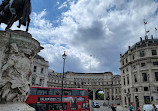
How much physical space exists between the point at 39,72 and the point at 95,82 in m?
42.5

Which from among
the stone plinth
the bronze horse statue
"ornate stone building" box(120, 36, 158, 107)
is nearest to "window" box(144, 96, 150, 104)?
"ornate stone building" box(120, 36, 158, 107)

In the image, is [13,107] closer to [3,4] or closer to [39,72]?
[3,4]

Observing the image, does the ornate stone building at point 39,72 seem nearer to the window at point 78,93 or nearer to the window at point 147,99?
the window at point 78,93

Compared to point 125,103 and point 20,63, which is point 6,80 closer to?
point 20,63

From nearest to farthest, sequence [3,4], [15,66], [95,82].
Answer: [15,66] → [3,4] → [95,82]

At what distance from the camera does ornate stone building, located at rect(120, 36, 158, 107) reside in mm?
31698

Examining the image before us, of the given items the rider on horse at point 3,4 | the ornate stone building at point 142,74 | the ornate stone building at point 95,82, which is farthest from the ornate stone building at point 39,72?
the rider on horse at point 3,4

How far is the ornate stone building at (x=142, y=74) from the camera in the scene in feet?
104

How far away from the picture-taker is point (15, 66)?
4.52m

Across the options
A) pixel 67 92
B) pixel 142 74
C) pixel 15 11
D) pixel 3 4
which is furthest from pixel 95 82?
pixel 15 11

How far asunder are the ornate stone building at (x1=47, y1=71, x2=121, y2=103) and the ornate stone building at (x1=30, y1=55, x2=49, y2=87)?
88.1 feet

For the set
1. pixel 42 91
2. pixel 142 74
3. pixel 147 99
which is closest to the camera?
pixel 42 91

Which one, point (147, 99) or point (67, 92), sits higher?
point (67, 92)

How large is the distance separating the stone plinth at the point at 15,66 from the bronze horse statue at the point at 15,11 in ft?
2.82
